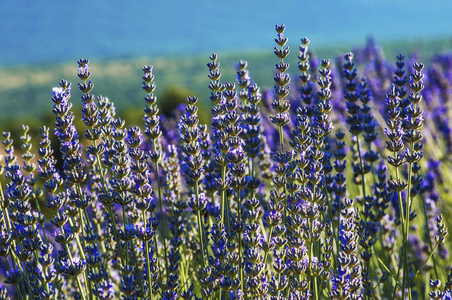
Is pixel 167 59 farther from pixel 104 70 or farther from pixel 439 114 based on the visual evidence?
pixel 439 114

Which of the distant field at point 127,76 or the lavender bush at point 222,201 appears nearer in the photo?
the lavender bush at point 222,201

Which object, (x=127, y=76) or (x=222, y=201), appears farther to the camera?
(x=127, y=76)

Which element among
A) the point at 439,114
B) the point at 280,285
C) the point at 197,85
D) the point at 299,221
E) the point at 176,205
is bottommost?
the point at 280,285

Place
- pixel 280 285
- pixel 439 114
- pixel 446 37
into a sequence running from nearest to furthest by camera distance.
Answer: pixel 280 285 < pixel 439 114 < pixel 446 37

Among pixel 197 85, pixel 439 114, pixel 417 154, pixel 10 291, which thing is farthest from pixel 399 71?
pixel 197 85

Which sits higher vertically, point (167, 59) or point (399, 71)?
point (167, 59)

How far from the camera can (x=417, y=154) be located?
1.90 m

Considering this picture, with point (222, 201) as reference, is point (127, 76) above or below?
above

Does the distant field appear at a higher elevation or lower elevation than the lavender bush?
higher

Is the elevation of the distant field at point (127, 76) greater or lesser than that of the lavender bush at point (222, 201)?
greater

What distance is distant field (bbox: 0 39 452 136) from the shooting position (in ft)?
47.1

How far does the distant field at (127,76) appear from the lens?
47.1 feet

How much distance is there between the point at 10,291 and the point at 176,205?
9.30 ft

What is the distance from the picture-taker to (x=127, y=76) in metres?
16.2
